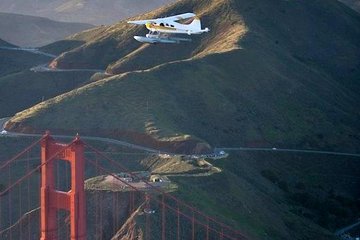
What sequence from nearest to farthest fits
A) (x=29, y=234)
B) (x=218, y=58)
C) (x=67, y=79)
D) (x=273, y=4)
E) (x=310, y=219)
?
1. (x=29, y=234)
2. (x=310, y=219)
3. (x=218, y=58)
4. (x=67, y=79)
5. (x=273, y=4)

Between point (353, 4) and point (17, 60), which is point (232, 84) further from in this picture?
point (353, 4)

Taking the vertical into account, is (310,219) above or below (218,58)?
below

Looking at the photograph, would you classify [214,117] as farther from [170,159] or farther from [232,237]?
[232,237]

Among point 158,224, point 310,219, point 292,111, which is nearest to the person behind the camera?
point 158,224

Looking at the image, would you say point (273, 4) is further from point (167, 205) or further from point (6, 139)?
point (167, 205)

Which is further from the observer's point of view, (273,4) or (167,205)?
(273,4)

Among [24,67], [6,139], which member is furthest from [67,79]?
[6,139]

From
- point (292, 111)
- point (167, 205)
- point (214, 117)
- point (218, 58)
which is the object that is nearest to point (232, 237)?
point (167, 205)

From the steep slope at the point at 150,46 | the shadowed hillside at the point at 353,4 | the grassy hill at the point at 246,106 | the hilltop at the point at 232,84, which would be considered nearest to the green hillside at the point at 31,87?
the steep slope at the point at 150,46

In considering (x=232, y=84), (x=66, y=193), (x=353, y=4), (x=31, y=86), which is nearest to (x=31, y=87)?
(x=31, y=86)
